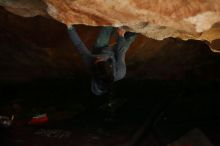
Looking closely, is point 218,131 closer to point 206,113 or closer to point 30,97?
point 206,113

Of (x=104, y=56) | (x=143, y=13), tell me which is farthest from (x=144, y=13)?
(x=104, y=56)

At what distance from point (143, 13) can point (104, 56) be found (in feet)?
3.17

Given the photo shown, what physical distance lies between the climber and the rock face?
553 mm

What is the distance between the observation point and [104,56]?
12.2 feet

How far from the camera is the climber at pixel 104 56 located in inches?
148

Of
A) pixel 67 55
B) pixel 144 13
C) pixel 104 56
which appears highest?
pixel 67 55

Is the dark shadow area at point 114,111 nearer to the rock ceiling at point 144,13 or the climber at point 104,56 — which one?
the climber at point 104,56

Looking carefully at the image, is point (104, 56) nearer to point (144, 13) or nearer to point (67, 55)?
point (144, 13)

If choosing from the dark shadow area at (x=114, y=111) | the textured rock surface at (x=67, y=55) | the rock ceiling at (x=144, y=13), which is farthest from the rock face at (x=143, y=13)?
the dark shadow area at (x=114, y=111)

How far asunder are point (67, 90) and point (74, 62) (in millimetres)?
1462

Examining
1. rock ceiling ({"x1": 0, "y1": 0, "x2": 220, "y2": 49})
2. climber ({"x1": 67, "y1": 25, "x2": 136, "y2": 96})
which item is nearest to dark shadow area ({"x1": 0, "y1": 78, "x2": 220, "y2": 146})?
climber ({"x1": 67, "y1": 25, "x2": 136, "y2": 96})

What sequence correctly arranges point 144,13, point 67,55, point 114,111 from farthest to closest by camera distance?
1. point 114,111
2. point 67,55
3. point 144,13

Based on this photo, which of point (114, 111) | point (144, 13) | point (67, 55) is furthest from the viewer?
point (114, 111)

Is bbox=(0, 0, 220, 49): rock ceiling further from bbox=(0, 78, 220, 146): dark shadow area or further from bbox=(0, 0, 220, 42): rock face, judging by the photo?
bbox=(0, 78, 220, 146): dark shadow area
